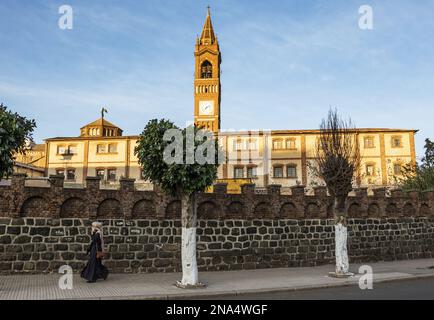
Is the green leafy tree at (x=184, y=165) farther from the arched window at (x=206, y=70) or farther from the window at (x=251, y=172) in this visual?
the arched window at (x=206, y=70)

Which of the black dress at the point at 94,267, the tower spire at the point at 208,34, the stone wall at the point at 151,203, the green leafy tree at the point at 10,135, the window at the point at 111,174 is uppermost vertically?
the tower spire at the point at 208,34

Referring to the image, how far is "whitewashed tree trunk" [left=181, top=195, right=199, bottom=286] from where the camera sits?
10961mm

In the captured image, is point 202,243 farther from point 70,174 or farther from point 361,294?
point 70,174

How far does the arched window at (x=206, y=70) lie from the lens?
6612cm

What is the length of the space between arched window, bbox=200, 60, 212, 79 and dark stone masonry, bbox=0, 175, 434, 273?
50.0m

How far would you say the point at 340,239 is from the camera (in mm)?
13734

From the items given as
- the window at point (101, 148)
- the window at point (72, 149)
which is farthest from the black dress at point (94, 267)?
the window at point (72, 149)

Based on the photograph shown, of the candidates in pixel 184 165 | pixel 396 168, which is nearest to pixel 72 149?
pixel 396 168

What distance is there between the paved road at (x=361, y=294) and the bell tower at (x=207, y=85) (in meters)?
52.1

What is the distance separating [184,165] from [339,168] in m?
6.22

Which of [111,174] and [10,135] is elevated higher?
[111,174]

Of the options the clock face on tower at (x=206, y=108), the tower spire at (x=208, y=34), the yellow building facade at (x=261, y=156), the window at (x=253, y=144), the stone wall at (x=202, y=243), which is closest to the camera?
the stone wall at (x=202, y=243)
